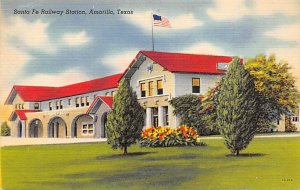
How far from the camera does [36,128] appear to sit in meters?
18.8

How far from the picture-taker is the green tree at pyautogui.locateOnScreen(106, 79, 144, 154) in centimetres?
1739

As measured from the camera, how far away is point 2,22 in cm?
1599

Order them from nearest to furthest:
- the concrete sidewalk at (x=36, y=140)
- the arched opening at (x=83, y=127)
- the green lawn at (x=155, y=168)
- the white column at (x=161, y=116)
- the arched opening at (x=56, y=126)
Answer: the green lawn at (x=155, y=168), the concrete sidewalk at (x=36, y=140), the white column at (x=161, y=116), the arched opening at (x=56, y=126), the arched opening at (x=83, y=127)

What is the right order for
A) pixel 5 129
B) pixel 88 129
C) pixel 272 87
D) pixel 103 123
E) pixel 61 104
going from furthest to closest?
pixel 103 123 < pixel 88 129 < pixel 61 104 < pixel 272 87 < pixel 5 129

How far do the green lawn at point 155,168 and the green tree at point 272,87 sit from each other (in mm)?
754

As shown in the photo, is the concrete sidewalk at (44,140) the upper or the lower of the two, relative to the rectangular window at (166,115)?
lower

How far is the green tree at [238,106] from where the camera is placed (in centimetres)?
1622

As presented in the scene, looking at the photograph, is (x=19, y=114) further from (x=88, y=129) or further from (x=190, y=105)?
(x=190, y=105)

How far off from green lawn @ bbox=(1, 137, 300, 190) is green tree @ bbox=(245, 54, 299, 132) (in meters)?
0.75

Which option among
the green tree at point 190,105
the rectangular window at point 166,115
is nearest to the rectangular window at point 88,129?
the rectangular window at point 166,115

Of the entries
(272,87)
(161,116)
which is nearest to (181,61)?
(161,116)

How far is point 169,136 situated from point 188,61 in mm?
2193

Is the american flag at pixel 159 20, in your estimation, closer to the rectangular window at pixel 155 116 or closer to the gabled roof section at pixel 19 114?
the rectangular window at pixel 155 116

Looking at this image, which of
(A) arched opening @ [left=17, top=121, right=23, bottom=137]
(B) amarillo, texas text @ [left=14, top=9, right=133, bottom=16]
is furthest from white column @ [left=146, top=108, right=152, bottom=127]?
(A) arched opening @ [left=17, top=121, right=23, bottom=137]
